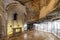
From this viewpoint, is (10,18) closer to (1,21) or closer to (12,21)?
(12,21)

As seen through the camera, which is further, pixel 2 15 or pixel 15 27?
pixel 15 27

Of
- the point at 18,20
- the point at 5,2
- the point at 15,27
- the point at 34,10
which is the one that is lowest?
the point at 15,27

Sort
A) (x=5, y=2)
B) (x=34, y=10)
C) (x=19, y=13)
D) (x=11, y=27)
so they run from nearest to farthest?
(x=34, y=10), (x=5, y=2), (x=11, y=27), (x=19, y=13)

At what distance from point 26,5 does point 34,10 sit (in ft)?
2.98

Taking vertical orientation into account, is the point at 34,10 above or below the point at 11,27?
above

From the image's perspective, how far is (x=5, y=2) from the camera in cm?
736

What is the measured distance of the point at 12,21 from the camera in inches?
362

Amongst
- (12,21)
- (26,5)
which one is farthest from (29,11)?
(12,21)

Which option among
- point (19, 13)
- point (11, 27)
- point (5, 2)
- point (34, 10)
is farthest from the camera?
point (19, 13)

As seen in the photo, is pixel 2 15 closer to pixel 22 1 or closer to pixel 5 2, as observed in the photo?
pixel 5 2

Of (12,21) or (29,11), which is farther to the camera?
(12,21)

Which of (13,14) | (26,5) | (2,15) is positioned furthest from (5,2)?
(13,14)

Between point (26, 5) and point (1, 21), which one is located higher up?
point (26, 5)

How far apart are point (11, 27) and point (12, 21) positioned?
0.57 m
